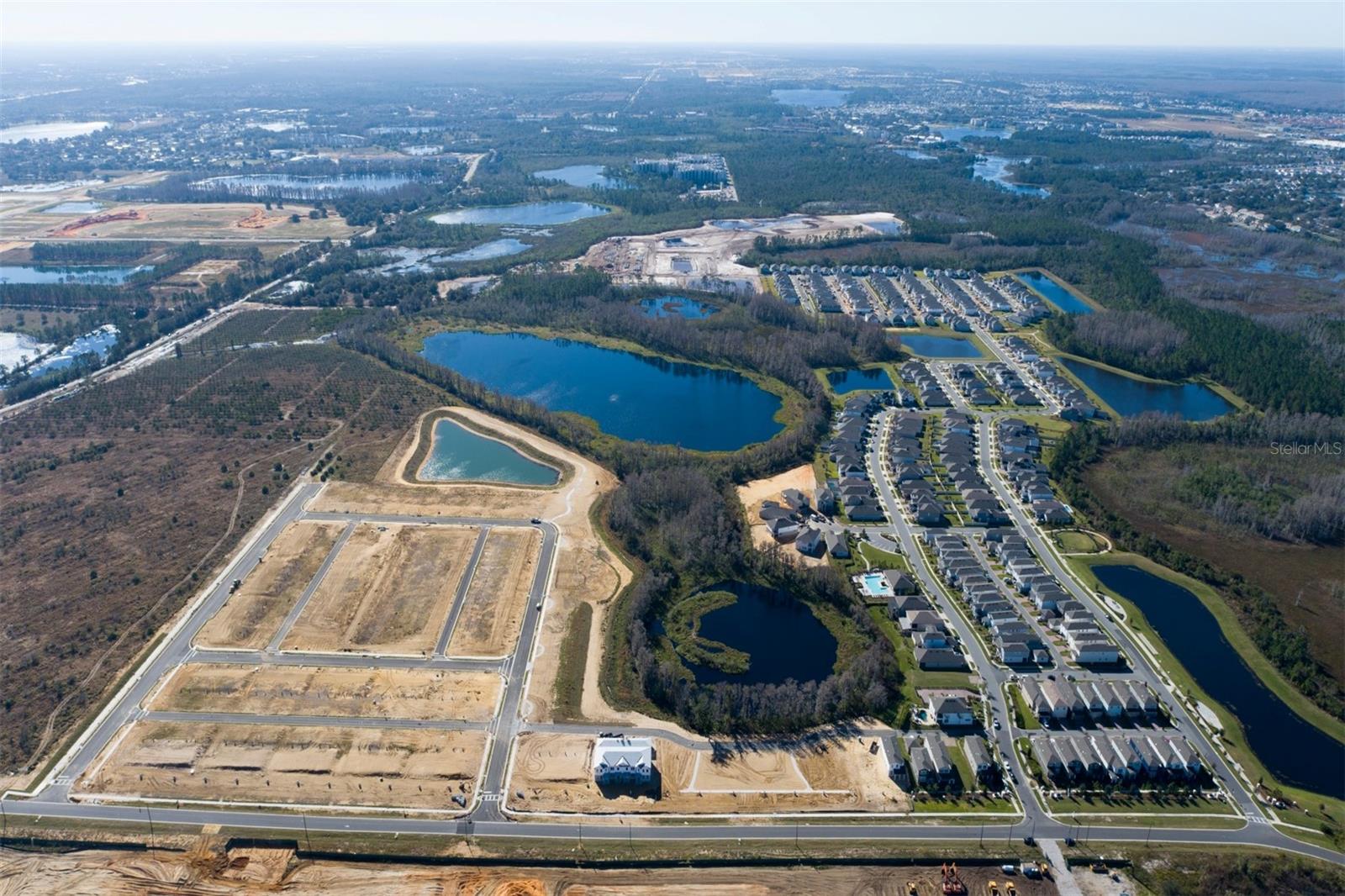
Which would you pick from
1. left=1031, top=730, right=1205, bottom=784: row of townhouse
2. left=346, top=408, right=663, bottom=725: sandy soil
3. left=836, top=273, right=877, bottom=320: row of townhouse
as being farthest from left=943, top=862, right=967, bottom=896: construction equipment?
left=836, top=273, right=877, bottom=320: row of townhouse

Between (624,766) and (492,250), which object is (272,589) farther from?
(492,250)

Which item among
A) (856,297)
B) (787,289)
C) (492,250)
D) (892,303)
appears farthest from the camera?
(492,250)

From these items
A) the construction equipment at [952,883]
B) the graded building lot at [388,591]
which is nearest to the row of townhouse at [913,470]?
the construction equipment at [952,883]

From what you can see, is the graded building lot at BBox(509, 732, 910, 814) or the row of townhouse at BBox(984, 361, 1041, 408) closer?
the graded building lot at BBox(509, 732, 910, 814)

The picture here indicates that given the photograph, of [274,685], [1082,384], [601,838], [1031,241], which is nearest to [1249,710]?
[601,838]

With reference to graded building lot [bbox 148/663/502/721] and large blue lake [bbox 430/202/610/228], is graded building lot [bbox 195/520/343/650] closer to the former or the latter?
graded building lot [bbox 148/663/502/721]

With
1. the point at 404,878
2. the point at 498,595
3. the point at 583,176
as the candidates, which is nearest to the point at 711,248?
the point at 583,176

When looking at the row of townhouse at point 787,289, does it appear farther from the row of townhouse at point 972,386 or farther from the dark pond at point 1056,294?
the dark pond at point 1056,294
